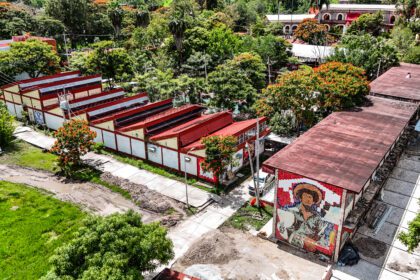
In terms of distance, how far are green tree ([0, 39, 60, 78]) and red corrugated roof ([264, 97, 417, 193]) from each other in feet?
154

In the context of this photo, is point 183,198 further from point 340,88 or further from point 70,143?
point 340,88

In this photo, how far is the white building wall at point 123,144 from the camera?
122ft

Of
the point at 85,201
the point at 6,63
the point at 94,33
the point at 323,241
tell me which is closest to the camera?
the point at 323,241

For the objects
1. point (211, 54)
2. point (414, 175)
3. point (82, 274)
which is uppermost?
point (211, 54)

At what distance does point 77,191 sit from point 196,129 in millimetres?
12117

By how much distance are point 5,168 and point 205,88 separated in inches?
1015

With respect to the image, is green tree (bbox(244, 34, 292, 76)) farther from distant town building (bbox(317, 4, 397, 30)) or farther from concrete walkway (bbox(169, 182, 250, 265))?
distant town building (bbox(317, 4, 397, 30))

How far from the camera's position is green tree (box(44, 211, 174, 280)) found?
1580cm

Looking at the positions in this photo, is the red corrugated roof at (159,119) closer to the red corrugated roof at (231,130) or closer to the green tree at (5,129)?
the red corrugated roof at (231,130)

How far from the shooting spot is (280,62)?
211 ft

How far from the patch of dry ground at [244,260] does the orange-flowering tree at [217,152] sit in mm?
6100

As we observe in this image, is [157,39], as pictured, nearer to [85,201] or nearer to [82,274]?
[85,201]

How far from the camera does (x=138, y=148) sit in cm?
3634

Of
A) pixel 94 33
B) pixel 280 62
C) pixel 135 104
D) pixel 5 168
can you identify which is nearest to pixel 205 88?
pixel 135 104
